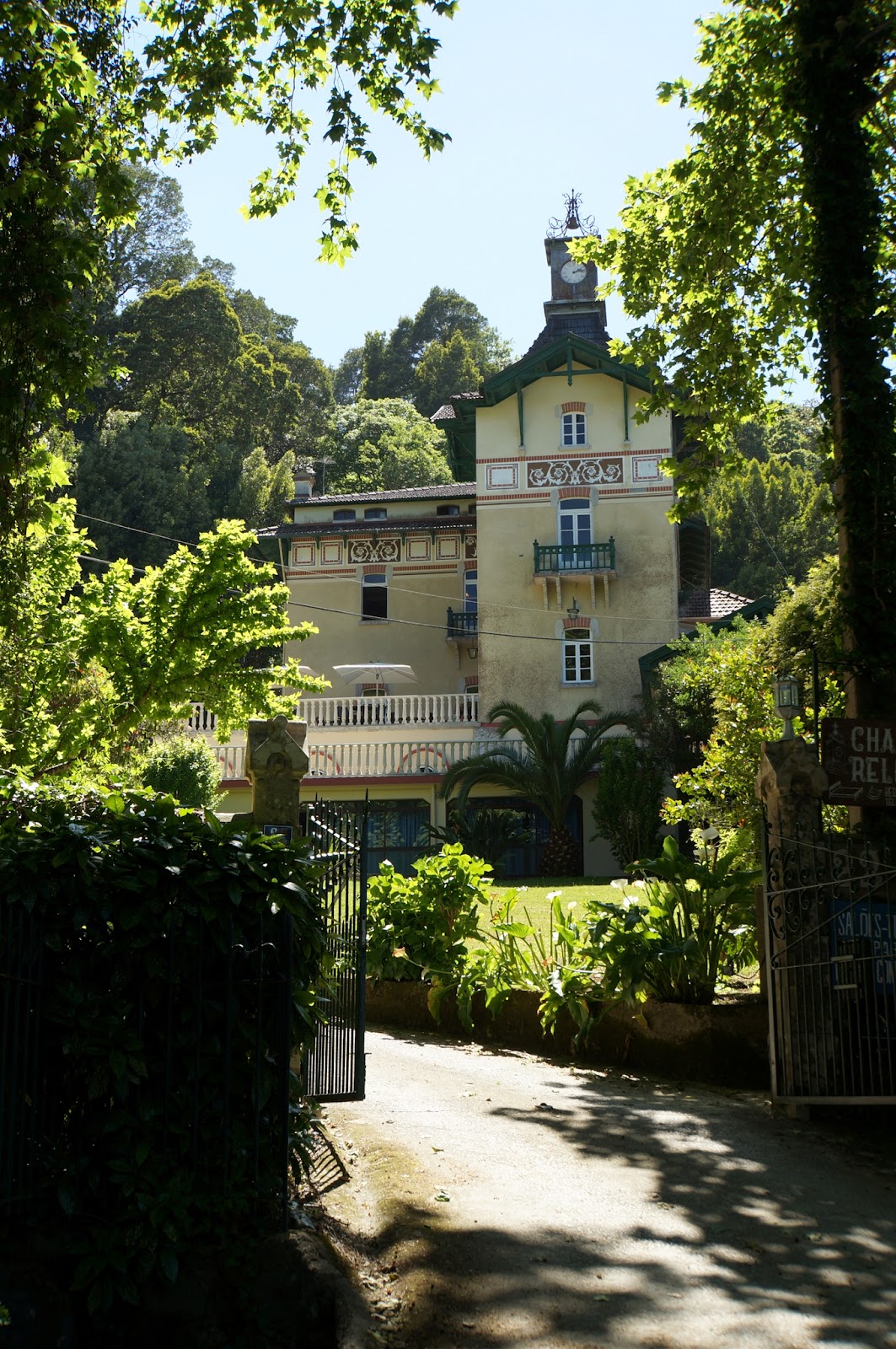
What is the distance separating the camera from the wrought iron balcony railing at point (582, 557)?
3538 cm

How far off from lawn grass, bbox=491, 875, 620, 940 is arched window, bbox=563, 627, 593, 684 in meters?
11.0

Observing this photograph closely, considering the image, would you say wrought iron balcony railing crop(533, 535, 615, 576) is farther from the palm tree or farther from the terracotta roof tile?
the palm tree

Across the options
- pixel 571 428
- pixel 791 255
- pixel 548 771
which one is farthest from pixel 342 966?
pixel 571 428

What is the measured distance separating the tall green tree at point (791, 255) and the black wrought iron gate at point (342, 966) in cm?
439

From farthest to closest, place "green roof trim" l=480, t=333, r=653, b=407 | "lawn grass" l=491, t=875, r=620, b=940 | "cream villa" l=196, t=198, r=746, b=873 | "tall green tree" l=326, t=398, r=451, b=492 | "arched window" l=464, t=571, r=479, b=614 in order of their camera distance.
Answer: "tall green tree" l=326, t=398, r=451, b=492 → "arched window" l=464, t=571, r=479, b=614 → "green roof trim" l=480, t=333, r=653, b=407 → "cream villa" l=196, t=198, r=746, b=873 → "lawn grass" l=491, t=875, r=620, b=940

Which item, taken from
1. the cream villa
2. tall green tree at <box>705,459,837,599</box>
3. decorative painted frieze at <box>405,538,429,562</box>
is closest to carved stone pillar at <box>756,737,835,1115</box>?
the cream villa

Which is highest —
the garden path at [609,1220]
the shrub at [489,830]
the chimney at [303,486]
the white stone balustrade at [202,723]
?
the chimney at [303,486]

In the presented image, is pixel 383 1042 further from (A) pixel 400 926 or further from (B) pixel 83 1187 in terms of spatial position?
(B) pixel 83 1187

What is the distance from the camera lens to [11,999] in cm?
508

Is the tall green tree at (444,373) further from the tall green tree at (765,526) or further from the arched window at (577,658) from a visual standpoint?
the arched window at (577,658)

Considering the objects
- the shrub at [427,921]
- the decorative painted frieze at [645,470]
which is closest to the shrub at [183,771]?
the shrub at [427,921]

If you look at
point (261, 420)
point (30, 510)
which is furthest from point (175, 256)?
point (30, 510)

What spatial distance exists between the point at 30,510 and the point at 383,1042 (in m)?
6.44

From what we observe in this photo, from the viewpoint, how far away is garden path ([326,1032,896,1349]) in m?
5.11
